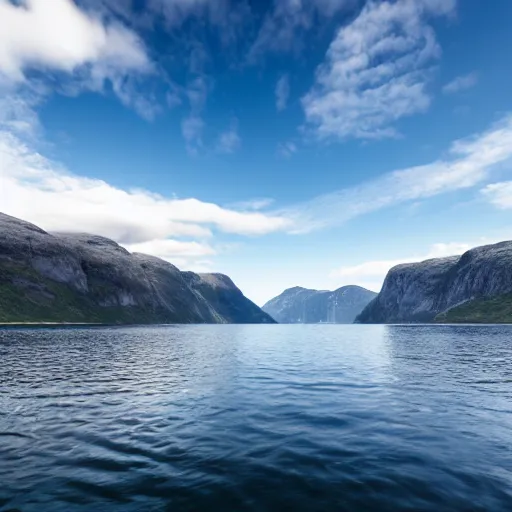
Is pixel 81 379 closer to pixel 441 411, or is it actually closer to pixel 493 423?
pixel 441 411

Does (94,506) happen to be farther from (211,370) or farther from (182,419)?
(211,370)

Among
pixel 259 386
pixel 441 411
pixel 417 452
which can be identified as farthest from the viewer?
pixel 259 386

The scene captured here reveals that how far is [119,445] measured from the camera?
16.4 metres

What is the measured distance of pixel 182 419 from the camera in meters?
A: 21.0

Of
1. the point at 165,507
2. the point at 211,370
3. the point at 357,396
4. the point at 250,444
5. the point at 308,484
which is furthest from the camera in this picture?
the point at 211,370

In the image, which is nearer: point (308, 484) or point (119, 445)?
point (308, 484)

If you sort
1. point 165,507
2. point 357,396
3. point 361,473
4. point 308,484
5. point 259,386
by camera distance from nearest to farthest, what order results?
point 165,507
point 308,484
point 361,473
point 357,396
point 259,386

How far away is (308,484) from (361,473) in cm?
251

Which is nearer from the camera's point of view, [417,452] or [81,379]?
[417,452]

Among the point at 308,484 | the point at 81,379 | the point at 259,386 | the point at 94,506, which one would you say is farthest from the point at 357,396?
the point at 81,379

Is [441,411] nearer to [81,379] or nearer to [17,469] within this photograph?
[17,469]

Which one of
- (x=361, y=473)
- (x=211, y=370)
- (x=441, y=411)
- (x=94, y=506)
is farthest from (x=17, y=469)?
(x=211, y=370)

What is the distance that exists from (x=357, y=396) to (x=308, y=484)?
55.4 feet

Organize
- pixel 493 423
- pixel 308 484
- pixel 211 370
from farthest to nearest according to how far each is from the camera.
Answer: pixel 211 370 < pixel 493 423 < pixel 308 484
